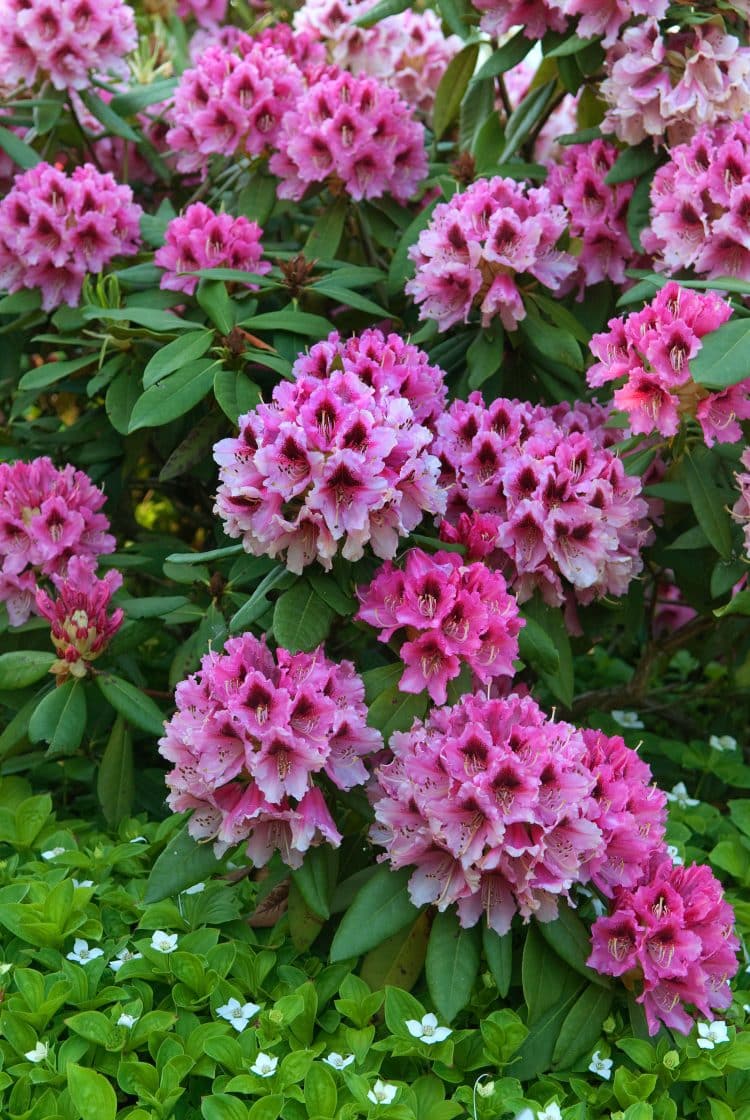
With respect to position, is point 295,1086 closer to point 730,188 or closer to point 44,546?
point 44,546

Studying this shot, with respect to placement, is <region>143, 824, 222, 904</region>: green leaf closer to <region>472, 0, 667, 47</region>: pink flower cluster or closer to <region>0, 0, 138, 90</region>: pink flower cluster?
<region>472, 0, 667, 47</region>: pink flower cluster

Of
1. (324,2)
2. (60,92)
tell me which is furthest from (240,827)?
(324,2)

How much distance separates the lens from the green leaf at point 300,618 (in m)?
1.63

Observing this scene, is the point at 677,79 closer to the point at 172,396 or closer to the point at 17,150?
the point at 172,396

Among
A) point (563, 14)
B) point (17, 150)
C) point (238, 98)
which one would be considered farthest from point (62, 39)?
point (563, 14)

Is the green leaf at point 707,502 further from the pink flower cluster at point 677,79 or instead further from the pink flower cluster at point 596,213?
the pink flower cluster at point 677,79

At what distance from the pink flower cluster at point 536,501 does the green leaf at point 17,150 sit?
1113mm

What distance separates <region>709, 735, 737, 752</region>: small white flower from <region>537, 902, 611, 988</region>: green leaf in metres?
0.80

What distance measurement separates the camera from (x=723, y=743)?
7.89ft

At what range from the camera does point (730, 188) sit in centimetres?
196

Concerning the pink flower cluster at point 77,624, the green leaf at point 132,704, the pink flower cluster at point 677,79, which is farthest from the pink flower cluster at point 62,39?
the green leaf at point 132,704

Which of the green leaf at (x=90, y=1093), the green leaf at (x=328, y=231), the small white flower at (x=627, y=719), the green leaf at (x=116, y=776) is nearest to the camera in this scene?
the green leaf at (x=90, y=1093)

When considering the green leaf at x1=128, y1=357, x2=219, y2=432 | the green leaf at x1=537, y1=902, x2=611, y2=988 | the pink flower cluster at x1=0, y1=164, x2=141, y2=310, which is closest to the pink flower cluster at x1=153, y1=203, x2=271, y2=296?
the pink flower cluster at x1=0, y1=164, x2=141, y2=310

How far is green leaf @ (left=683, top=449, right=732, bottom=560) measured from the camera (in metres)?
1.92
